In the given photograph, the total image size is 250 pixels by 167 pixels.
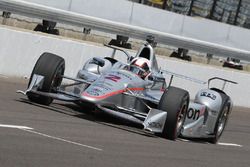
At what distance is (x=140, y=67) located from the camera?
1473 cm

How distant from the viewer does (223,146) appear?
1506 cm

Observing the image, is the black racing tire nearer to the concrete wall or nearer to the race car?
the race car

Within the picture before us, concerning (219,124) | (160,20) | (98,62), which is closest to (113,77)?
(98,62)

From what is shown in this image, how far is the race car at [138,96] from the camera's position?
13.3 metres

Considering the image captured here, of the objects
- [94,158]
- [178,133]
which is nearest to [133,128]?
[178,133]

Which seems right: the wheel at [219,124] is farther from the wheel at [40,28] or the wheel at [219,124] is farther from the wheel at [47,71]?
the wheel at [40,28]

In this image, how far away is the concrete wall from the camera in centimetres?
2798

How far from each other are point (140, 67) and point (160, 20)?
15738 mm

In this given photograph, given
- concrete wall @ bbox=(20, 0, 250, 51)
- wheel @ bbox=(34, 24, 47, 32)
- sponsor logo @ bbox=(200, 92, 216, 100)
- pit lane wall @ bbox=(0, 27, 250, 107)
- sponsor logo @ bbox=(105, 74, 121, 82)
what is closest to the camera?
sponsor logo @ bbox=(105, 74, 121, 82)

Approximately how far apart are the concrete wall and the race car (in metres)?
12.0

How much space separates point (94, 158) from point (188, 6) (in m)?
22.3

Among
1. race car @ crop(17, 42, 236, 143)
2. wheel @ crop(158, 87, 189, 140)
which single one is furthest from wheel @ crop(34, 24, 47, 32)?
wheel @ crop(158, 87, 189, 140)

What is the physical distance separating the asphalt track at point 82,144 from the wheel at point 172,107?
194mm

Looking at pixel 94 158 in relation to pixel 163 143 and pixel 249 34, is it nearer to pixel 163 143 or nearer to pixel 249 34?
pixel 163 143
